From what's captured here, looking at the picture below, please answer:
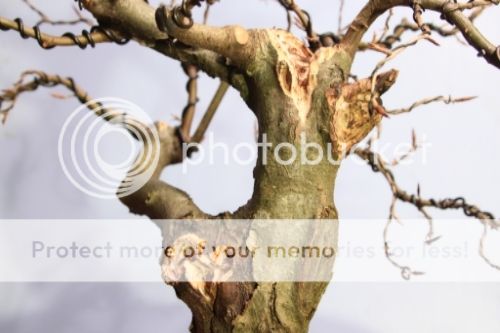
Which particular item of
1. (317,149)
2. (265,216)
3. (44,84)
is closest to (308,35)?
(317,149)

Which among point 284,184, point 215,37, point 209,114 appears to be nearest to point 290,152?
point 284,184

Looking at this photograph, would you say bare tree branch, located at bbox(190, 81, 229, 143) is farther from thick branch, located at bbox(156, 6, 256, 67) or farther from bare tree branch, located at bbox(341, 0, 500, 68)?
bare tree branch, located at bbox(341, 0, 500, 68)

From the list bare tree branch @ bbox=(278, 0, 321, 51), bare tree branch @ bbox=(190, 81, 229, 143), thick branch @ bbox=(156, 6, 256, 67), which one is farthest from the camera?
bare tree branch @ bbox=(190, 81, 229, 143)

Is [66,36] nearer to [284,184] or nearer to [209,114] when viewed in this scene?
[284,184]

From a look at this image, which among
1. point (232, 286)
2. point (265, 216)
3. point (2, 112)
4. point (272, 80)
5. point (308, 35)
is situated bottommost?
point (232, 286)

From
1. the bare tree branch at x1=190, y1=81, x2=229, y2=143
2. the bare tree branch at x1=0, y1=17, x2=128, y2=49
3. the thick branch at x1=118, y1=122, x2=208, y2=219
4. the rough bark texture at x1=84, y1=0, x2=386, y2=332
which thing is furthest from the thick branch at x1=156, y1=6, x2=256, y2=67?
the bare tree branch at x1=190, y1=81, x2=229, y2=143

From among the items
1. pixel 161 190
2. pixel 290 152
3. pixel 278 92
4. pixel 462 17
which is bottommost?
pixel 161 190

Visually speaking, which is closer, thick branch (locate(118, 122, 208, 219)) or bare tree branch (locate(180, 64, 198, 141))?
thick branch (locate(118, 122, 208, 219))

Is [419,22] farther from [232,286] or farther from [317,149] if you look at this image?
[232,286]

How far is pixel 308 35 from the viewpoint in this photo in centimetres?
125

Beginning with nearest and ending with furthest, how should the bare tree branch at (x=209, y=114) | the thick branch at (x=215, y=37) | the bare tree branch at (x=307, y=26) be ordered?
1. the thick branch at (x=215, y=37)
2. the bare tree branch at (x=307, y=26)
3. the bare tree branch at (x=209, y=114)

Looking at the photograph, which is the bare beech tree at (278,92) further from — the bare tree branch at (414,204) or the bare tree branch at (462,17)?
the bare tree branch at (414,204)

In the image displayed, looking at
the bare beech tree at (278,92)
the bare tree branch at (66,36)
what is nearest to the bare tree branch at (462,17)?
the bare beech tree at (278,92)

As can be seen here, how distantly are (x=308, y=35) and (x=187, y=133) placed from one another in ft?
1.72
